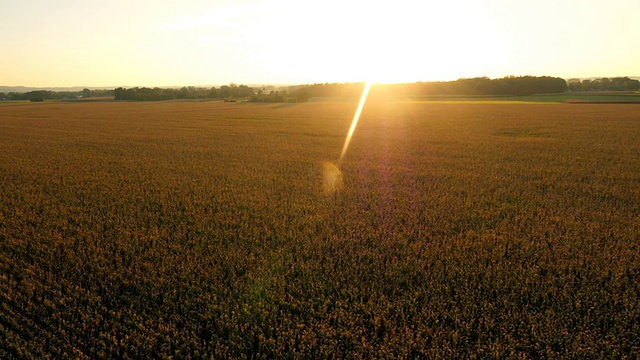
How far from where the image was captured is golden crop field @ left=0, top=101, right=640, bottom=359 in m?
5.36

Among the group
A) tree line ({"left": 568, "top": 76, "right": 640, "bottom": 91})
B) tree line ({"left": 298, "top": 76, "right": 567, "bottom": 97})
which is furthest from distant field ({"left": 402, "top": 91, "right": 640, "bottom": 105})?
tree line ({"left": 568, "top": 76, "right": 640, "bottom": 91})

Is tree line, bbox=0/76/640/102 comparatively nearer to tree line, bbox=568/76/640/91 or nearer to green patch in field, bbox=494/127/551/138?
tree line, bbox=568/76/640/91

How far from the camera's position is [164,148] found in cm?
2373

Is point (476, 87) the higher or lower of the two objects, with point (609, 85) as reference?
lower

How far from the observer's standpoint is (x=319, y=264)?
7.55 metres

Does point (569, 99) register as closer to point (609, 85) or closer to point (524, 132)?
point (609, 85)

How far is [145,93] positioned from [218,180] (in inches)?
5365

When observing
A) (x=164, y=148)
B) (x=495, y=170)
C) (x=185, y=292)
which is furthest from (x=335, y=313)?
(x=164, y=148)

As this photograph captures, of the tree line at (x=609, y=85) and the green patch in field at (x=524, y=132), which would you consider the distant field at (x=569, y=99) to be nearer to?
the tree line at (x=609, y=85)

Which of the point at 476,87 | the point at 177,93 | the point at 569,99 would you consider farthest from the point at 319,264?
the point at 177,93

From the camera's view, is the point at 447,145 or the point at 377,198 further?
the point at 447,145

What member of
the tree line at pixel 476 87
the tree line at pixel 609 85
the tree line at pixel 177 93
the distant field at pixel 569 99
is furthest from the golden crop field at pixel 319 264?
the tree line at pixel 609 85

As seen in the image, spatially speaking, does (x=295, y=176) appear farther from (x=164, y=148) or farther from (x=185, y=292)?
(x=164, y=148)

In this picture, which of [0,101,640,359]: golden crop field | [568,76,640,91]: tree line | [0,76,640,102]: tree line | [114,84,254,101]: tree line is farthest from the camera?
[114,84,254,101]: tree line
